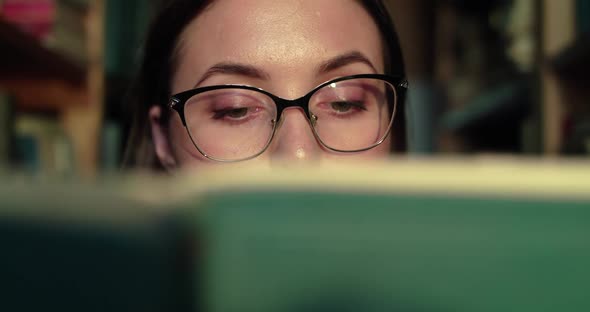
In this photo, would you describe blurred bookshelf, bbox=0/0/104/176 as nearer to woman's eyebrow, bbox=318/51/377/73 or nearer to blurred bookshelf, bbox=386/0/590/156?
woman's eyebrow, bbox=318/51/377/73

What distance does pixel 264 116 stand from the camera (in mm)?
A: 543

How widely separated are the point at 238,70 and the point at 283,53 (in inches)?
2.2

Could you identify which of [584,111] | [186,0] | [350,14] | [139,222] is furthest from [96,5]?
[139,222]

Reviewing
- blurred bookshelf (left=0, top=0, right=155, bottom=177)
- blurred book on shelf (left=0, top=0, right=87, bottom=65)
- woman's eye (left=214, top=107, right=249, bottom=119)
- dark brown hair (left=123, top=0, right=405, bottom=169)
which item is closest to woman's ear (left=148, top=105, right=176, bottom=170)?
dark brown hair (left=123, top=0, right=405, bottom=169)

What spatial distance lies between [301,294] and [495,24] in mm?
1954

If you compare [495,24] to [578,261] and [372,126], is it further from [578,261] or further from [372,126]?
[578,261]

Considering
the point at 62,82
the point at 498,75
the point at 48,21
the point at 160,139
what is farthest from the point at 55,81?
the point at 498,75

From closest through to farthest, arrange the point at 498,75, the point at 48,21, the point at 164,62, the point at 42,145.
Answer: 1. the point at 164,62
2. the point at 48,21
3. the point at 42,145
4. the point at 498,75

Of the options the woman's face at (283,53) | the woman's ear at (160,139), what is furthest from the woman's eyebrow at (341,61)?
the woman's ear at (160,139)

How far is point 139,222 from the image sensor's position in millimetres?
133

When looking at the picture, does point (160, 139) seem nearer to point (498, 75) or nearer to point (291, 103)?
point (291, 103)

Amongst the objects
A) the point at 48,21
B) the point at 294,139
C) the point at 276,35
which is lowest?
the point at 294,139

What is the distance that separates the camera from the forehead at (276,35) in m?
0.53

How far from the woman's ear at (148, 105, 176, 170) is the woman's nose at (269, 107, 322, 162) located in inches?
6.9
